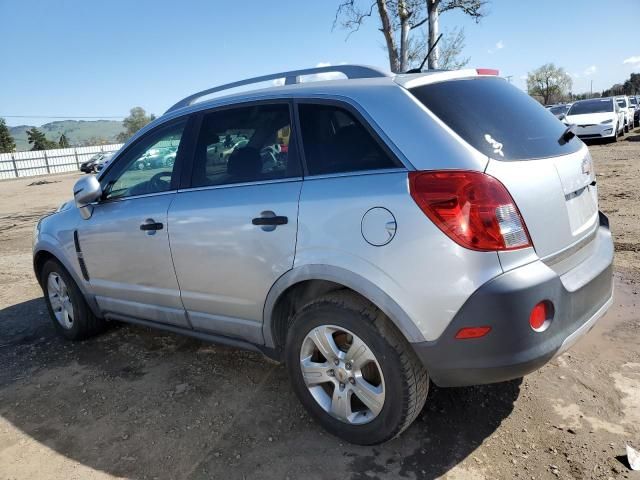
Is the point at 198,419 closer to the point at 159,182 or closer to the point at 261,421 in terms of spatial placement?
the point at 261,421

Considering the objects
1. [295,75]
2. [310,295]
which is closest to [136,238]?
[310,295]

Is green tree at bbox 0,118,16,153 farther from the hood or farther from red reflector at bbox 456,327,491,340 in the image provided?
red reflector at bbox 456,327,491,340

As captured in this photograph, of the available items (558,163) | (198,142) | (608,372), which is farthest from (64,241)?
(608,372)

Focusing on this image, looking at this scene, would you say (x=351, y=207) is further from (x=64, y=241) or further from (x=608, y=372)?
(x=64, y=241)

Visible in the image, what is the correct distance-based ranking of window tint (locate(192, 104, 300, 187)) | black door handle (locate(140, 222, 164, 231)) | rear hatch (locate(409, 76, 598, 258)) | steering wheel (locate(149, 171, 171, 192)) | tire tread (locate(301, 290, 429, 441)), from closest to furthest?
rear hatch (locate(409, 76, 598, 258))
tire tread (locate(301, 290, 429, 441))
window tint (locate(192, 104, 300, 187))
black door handle (locate(140, 222, 164, 231))
steering wheel (locate(149, 171, 171, 192))

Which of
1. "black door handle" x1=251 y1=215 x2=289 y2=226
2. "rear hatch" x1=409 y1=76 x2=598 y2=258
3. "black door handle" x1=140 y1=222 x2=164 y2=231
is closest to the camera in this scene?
"rear hatch" x1=409 y1=76 x2=598 y2=258

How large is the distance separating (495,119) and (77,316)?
364cm

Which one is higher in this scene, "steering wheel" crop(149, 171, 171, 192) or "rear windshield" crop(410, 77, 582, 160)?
"rear windshield" crop(410, 77, 582, 160)

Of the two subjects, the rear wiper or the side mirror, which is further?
the side mirror

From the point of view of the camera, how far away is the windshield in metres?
18.7

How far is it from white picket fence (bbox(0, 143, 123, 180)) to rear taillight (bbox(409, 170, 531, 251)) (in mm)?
44314

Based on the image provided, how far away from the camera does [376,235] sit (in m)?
2.26

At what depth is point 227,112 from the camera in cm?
316

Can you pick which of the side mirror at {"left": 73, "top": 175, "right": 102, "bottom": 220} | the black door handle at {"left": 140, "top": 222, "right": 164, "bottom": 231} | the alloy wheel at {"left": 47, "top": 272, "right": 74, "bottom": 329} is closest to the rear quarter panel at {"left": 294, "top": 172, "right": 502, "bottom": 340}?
the black door handle at {"left": 140, "top": 222, "right": 164, "bottom": 231}
